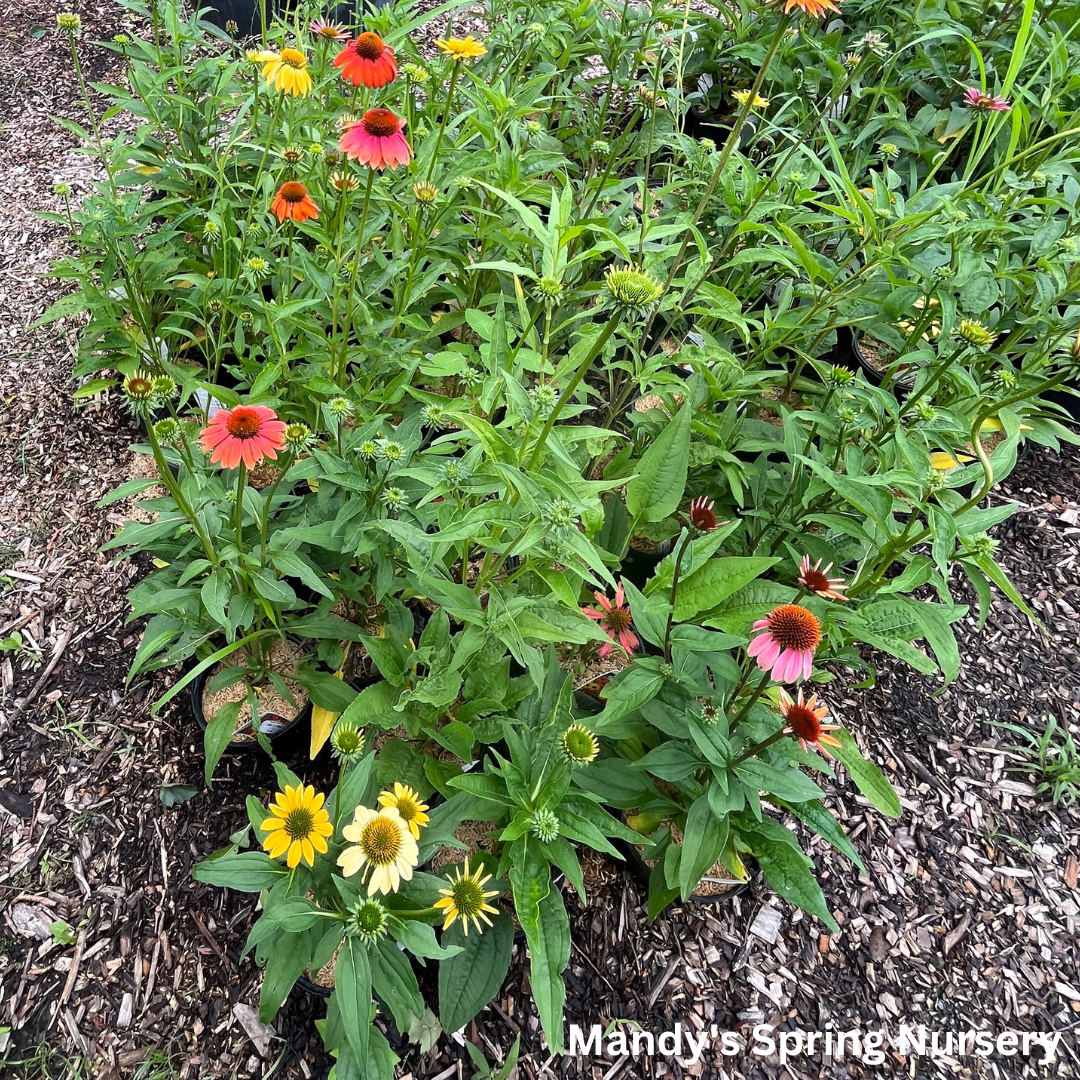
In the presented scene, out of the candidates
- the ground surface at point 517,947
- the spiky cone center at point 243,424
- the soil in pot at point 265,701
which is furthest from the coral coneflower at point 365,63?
the ground surface at point 517,947

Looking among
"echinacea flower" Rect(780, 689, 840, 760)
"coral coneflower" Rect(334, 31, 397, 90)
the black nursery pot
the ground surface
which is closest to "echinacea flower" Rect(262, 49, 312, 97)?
"coral coneflower" Rect(334, 31, 397, 90)

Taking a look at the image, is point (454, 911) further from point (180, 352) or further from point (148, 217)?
point (148, 217)

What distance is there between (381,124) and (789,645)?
51.7 inches

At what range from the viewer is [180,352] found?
A: 2541 mm

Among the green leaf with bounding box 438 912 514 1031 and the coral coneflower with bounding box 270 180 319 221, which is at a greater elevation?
the coral coneflower with bounding box 270 180 319 221

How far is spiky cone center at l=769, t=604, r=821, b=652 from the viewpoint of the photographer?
133 centimetres

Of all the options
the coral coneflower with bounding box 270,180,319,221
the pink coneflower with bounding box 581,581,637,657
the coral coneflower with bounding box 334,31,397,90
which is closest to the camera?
the coral coneflower with bounding box 334,31,397,90

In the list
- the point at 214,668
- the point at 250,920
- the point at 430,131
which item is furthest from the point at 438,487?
the point at 430,131

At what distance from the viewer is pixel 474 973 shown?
1585 mm

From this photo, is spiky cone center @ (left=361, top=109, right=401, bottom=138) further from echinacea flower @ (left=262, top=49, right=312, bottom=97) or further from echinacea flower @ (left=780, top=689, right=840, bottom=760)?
echinacea flower @ (left=780, top=689, right=840, bottom=760)

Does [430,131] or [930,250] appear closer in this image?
[930,250]

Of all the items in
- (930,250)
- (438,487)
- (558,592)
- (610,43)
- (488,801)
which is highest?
(610,43)

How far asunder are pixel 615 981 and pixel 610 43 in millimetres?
2878

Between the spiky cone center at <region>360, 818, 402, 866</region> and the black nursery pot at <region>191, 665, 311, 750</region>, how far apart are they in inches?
29.7
